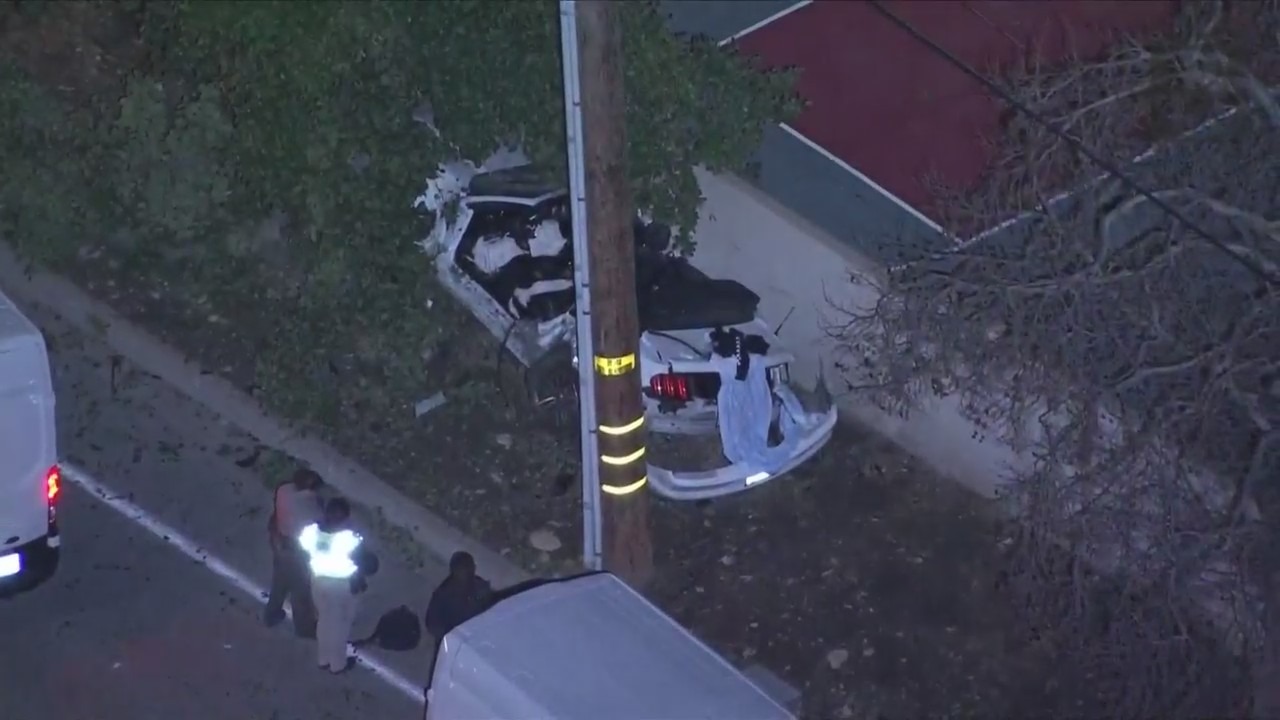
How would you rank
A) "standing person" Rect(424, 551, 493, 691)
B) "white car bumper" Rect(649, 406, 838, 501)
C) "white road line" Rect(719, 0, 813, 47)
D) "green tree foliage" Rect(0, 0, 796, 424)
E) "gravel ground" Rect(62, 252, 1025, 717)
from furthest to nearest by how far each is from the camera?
1. "white road line" Rect(719, 0, 813, 47)
2. "white car bumper" Rect(649, 406, 838, 501)
3. "green tree foliage" Rect(0, 0, 796, 424)
4. "gravel ground" Rect(62, 252, 1025, 717)
5. "standing person" Rect(424, 551, 493, 691)

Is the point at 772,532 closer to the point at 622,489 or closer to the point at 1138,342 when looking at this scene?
the point at 622,489

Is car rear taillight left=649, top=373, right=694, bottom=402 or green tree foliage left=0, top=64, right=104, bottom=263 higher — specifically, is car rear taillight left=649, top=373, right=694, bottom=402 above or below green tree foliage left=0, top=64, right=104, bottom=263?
below

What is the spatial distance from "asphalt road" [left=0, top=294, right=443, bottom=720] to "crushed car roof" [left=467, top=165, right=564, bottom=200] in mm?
2560

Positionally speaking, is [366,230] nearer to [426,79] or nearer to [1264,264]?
[426,79]

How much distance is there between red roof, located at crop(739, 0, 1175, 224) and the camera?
13.9 m

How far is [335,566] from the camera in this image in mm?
8211

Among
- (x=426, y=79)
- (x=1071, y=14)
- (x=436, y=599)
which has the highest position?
(x=426, y=79)

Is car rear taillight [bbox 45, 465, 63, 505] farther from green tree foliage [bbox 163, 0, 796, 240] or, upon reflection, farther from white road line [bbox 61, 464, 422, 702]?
green tree foliage [bbox 163, 0, 796, 240]

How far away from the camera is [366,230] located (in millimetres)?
10305

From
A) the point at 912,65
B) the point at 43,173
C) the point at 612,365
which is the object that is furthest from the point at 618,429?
the point at 912,65

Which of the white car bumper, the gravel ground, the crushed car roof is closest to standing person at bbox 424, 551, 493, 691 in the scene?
the gravel ground

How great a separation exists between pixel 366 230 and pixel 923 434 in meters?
4.30

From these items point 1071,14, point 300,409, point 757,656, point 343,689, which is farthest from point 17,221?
point 1071,14

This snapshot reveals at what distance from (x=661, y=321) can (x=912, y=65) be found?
5.79 metres
